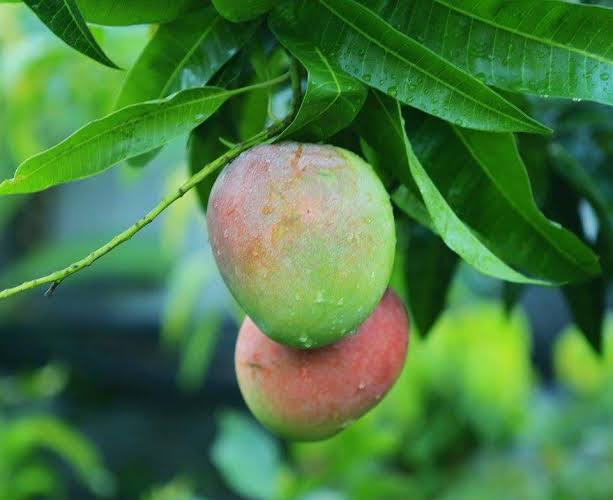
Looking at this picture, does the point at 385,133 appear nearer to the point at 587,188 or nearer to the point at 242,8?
the point at 242,8

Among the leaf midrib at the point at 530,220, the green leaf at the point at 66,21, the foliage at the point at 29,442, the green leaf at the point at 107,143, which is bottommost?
the foliage at the point at 29,442

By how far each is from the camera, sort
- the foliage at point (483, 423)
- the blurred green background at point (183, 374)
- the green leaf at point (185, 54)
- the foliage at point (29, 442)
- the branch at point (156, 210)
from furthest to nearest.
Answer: the foliage at point (29, 442) < the foliage at point (483, 423) < the blurred green background at point (183, 374) < the green leaf at point (185, 54) < the branch at point (156, 210)

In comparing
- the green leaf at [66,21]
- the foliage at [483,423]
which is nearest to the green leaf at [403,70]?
the green leaf at [66,21]

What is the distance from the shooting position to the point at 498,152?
0.47m

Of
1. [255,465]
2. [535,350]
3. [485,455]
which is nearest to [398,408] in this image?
[485,455]

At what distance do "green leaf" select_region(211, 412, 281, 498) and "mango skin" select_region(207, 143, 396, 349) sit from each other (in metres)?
1.00

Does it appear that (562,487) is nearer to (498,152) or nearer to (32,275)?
(498,152)

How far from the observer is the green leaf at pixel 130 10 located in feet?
1.44

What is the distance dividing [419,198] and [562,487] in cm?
142

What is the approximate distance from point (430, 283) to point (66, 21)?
367 millimetres

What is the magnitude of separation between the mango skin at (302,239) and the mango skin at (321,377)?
0.07m

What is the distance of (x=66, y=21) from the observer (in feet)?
1.29

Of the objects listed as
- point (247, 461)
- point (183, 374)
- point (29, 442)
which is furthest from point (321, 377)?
point (183, 374)

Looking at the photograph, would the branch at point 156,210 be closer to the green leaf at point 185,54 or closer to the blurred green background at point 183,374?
the green leaf at point 185,54
